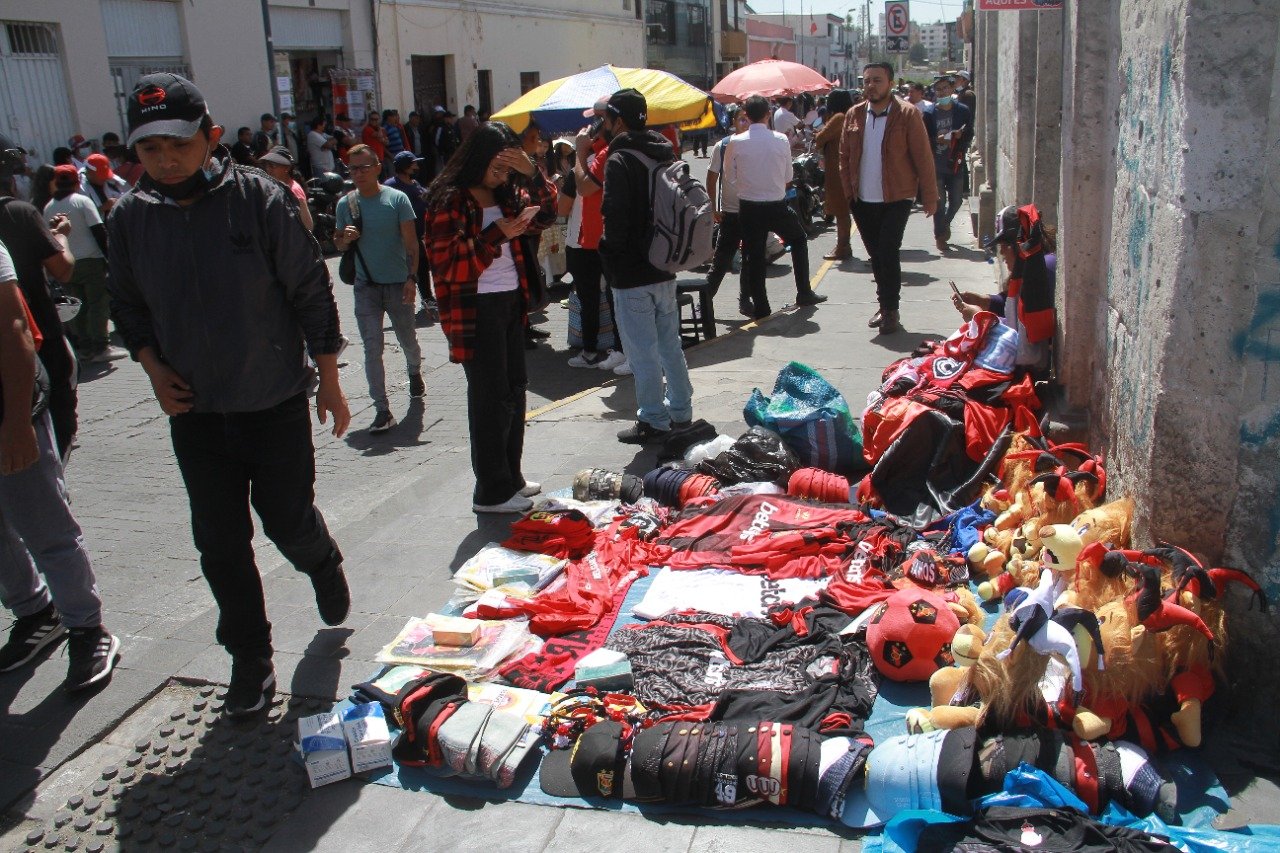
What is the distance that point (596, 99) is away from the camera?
1015 cm

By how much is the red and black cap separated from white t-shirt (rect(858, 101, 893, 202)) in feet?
19.4

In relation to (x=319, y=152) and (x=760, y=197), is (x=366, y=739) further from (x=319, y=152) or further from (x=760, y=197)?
(x=319, y=152)

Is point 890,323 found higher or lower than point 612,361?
higher

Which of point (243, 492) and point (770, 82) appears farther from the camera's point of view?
point (770, 82)

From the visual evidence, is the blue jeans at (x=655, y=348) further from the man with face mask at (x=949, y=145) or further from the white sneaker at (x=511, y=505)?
the man with face mask at (x=949, y=145)

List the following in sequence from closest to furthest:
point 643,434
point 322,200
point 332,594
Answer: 1. point 332,594
2. point 643,434
3. point 322,200

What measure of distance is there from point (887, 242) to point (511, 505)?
13.4ft

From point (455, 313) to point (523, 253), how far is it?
0.47m

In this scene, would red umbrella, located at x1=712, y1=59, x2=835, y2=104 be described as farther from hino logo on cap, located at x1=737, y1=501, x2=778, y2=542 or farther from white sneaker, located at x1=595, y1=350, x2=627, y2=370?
hino logo on cap, located at x1=737, y1=501, x2=778, y2=542

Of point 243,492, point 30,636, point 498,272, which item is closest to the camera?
point 243,492

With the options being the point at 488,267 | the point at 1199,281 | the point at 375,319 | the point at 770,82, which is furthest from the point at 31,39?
the point at 1199,281

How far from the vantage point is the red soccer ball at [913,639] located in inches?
139

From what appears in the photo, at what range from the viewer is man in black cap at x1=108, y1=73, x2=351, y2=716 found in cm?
339

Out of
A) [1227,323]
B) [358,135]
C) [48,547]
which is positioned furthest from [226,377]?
[358,135]
